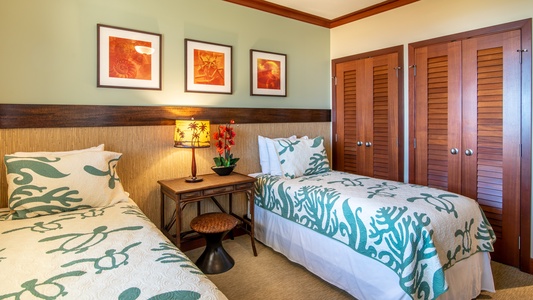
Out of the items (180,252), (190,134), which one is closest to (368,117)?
(190,134)

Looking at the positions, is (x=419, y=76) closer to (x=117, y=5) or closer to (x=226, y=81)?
(x=226, y=81)

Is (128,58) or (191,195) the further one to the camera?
(128,58)

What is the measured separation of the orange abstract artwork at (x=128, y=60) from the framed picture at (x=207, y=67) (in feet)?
1.18

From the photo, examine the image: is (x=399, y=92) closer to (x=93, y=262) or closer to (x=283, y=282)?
Answer: (x=283, y=282)

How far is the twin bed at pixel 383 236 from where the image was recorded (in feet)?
5.82

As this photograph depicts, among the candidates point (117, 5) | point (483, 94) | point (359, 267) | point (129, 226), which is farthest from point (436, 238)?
point (117, 5)

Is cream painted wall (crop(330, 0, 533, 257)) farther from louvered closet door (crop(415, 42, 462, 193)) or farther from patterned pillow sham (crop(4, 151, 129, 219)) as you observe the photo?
patterned pillow sham (crop(4, 151, 129, 219))

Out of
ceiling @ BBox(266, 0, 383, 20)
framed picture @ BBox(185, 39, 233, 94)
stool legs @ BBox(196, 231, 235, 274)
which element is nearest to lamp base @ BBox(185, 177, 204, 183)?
stool legs @ BBox(196, 231, 235, 274)

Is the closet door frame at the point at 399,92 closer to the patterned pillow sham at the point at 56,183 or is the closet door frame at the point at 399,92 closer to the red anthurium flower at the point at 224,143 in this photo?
the red anthurium flower at the point at 224,143

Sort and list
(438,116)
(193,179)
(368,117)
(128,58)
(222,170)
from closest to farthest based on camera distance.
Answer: (128,58), (193,179), (222,170), (438,116), (368,117)

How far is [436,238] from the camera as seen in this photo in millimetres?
1820

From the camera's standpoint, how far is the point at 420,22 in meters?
3.08

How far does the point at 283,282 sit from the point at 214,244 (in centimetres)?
64

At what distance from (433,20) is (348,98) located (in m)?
1.18
